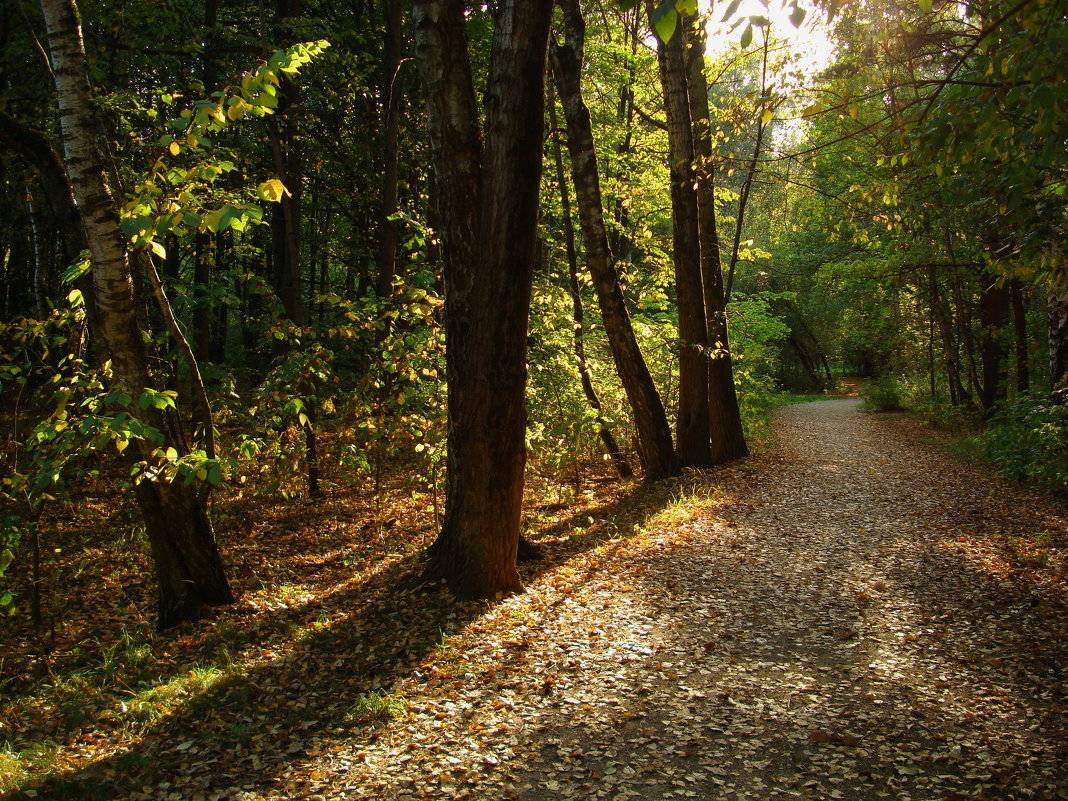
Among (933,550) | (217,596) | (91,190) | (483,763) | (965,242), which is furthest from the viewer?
(965,242)

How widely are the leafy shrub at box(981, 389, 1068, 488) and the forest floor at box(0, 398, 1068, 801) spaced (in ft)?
4.33

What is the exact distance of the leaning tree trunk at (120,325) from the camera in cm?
441

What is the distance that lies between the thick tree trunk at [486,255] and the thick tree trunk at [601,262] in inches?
155

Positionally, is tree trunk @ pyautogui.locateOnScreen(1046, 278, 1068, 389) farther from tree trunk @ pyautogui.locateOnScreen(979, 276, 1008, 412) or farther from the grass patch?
the grass patch

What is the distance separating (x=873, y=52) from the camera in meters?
9.53

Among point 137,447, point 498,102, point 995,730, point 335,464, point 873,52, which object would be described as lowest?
point 995,730

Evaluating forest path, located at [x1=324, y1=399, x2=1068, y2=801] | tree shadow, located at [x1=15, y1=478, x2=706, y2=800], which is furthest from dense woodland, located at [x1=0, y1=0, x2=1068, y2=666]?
forest path, located at [x1=324, y1=399, x2=1068, y2=801]

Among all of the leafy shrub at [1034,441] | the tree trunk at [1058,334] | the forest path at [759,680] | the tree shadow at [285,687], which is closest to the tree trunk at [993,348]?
the leafy shrub at [1034,441]

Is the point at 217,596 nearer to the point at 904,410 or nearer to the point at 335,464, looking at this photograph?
the point at 335,464

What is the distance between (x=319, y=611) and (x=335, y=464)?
13.8 ft

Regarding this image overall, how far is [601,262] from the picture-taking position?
9.38 meters

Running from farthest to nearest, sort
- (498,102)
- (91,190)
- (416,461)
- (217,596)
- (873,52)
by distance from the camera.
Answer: (416,461)
(873,52)
(217,596)
(498,102)
(91,190)

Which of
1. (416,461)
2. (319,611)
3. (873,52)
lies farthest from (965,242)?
(319,611)

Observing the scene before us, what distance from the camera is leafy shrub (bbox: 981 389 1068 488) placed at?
26.5 ft
